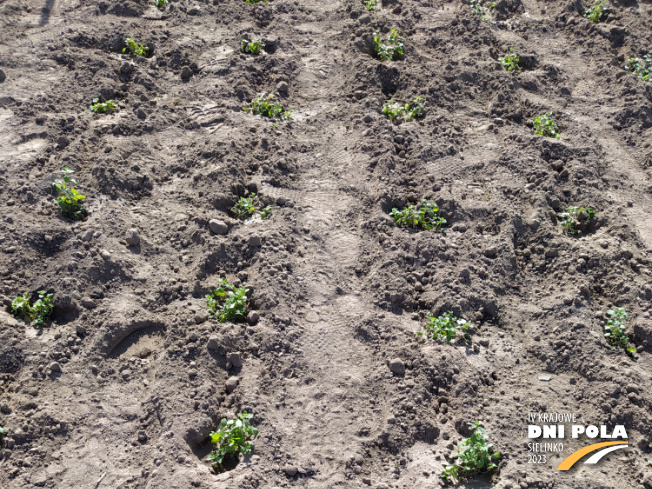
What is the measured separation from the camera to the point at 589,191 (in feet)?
16.3

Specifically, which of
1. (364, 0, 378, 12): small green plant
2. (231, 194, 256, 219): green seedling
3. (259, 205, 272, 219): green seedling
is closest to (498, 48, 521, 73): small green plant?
(364, 0, 378, 12): small green plant

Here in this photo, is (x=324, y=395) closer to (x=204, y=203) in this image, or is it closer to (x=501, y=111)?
(x=204, y=203)

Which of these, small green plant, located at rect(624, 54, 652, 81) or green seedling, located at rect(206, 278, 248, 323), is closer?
green seedling, located at rect(206, 278, 248, 323)

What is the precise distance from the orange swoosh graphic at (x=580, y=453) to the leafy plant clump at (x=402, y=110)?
346cm

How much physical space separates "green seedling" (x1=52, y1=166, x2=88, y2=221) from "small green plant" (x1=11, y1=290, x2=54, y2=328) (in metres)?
0.83

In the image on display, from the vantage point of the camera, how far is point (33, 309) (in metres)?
3.96

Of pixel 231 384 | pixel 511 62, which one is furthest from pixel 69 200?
pixel 511 62

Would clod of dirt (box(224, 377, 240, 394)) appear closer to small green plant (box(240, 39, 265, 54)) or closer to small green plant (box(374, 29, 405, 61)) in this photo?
small green plant (box(240, 39, 265, 54))

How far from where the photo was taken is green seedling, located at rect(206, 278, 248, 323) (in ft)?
13.2

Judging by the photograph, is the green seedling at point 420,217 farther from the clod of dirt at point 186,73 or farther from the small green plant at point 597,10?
the small green plant at point 597,10

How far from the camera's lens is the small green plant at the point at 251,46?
20.1ft

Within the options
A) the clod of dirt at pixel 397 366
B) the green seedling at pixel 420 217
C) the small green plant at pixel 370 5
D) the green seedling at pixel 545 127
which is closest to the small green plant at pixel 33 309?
the clod of dirt at pixel 397 366

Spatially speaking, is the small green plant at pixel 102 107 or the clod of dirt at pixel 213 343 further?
the small green plant at pixel 102 107

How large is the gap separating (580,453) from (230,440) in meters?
2.25
